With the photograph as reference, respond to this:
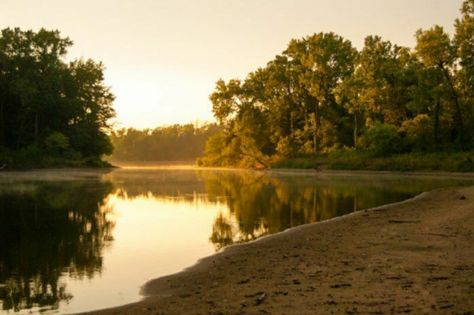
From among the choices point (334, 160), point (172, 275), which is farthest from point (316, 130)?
point (172, 275)

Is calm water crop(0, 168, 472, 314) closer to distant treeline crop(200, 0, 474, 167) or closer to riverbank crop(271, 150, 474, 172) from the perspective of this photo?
riverbank crop(271, 150, 474, 172)

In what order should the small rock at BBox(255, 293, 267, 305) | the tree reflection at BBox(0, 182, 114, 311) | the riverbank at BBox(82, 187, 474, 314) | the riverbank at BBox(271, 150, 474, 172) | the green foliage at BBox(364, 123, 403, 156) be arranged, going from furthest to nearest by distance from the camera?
1. the green foliage at BBox(364, 123, 403, 156)
2. the riverbank at BBox(271, 150, 474, 172)
3. the tree reflection at BBox(0, 182, 114, 311)
4. the small rock at BBox(255, 293, 267, 305)
5. the riverbank at BBox(82, 187, 474, 314)

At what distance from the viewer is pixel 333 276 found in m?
10.2

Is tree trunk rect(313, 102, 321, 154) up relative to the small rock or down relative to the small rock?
up

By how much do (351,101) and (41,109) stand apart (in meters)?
49.5

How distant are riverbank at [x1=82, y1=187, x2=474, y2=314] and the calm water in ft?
3.45

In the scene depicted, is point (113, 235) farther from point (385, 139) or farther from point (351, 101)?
point (351, 101)

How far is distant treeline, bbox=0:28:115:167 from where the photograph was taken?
82.5m

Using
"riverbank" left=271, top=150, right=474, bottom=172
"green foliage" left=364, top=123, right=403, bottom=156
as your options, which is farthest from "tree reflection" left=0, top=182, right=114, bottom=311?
"green foliage" left=364, top=123, right=403, bottom=156

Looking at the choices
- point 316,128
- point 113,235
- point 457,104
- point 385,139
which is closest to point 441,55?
point 457,104

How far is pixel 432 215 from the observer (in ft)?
66.5

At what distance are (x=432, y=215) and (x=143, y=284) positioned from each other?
1341 cm

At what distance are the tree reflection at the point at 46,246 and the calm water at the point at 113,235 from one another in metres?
0.02

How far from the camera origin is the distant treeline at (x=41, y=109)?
271 feet
